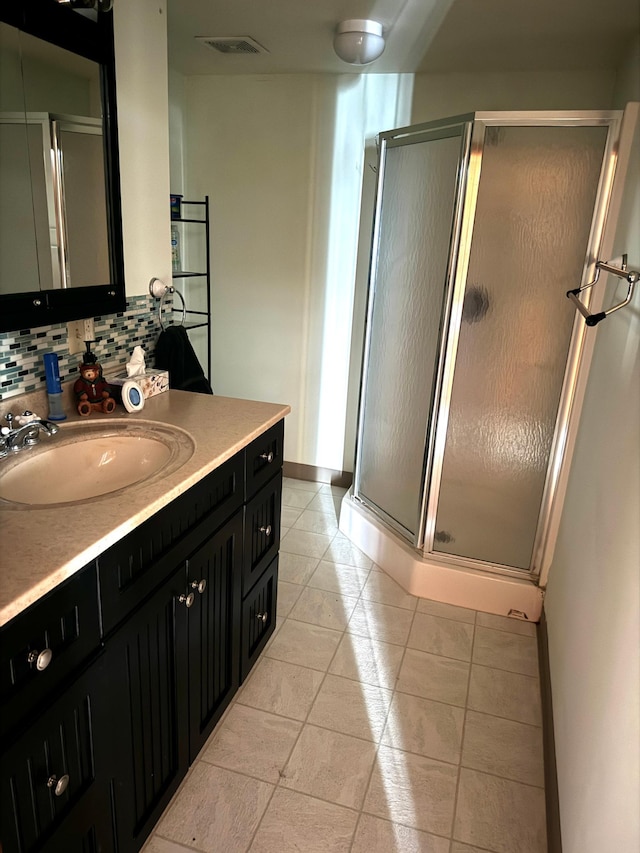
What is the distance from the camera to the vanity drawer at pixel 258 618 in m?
1.93

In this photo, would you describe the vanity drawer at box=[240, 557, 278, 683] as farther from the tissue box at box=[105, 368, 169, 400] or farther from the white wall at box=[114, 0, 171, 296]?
the white wall at box=[114, 0, 171, 296]

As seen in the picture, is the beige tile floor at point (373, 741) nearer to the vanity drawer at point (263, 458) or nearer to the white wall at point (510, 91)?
the vanity drawer at point (263, 458)

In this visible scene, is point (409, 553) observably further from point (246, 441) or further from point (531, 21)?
point (531, 21)

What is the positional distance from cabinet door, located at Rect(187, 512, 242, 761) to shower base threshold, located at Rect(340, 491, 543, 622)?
96 cm

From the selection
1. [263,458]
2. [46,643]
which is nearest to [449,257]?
[263,458]

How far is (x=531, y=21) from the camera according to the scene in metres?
2.18

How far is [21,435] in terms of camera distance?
4.85 feet

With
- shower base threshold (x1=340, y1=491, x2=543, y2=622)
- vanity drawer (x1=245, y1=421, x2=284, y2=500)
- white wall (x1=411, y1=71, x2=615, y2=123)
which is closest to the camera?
vanity drawer (x1=245, y1=421, x2=284, y2=500)

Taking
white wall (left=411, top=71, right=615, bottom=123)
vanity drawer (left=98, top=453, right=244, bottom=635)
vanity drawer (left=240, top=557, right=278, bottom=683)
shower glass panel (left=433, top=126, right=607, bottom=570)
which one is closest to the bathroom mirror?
vanity drawer (left=98, top=453, right=244, bottom=635)

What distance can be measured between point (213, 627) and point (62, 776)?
1.98 ft

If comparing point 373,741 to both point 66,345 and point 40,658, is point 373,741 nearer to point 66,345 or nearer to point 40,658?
point 40,658

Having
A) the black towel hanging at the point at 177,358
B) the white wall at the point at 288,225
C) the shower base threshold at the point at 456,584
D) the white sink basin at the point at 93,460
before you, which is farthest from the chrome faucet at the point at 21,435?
the white wall at the point at 288,225

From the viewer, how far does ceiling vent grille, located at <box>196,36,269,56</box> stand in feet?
8.36

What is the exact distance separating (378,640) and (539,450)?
967mm
